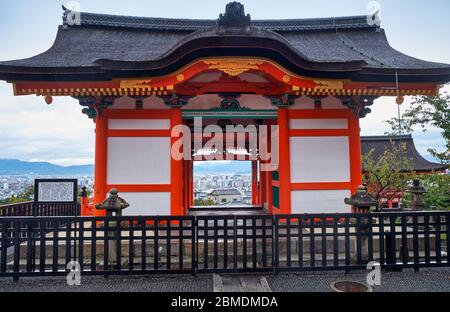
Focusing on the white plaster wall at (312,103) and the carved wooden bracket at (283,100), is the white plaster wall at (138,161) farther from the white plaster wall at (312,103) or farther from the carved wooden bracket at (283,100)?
the white plaster wall at (312,103)

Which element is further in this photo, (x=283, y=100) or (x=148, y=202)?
(x=283, y=100)

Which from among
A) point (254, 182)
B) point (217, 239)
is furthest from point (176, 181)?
point (254, 182)

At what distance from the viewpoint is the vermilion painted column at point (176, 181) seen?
688cm

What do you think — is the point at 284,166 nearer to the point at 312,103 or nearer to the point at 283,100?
the point at 283,100

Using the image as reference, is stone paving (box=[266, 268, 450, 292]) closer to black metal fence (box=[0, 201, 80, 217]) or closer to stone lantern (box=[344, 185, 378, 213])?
stone lantern (box=[344, 185, 378, 213])

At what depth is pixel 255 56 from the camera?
628 centimetres

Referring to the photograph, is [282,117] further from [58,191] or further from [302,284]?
[58,191]

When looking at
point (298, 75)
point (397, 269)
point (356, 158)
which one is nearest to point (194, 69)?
point (298, 75)

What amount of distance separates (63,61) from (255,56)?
193 inches

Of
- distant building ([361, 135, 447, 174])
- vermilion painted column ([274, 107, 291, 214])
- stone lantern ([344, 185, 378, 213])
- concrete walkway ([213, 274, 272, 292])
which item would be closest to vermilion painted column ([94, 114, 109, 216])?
concrete walkway ([213, 274, 272, 292])

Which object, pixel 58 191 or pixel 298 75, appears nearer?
pixel 58 191

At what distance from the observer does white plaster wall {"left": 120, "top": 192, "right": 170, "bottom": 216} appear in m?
6.93

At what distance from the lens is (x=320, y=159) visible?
7254 millimetres

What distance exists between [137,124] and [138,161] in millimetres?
931
